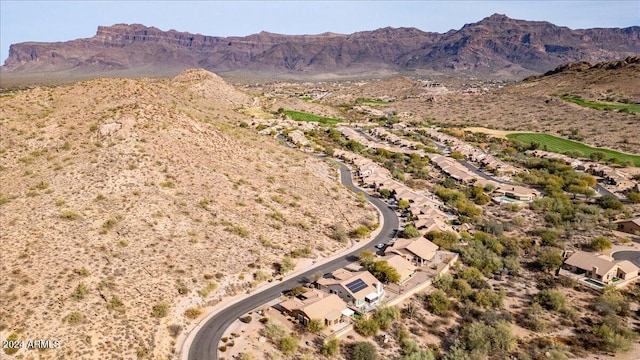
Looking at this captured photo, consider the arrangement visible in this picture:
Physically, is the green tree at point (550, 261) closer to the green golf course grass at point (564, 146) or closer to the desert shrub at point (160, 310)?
the desert shrub at point (160, 310)

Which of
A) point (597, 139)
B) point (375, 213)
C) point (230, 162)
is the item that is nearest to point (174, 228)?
point (230, 162)

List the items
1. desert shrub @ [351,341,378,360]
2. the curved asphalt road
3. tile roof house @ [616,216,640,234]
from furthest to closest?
tile roof house @ [616,216,640,234] < the curved asphalt road < desert shrub @ [351,341,378,360]

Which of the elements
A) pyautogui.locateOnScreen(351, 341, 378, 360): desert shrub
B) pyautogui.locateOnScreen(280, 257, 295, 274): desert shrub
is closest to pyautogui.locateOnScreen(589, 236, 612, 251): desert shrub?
pyautogui.locateOnScreen(351, 341, 378, 360): desert shrub

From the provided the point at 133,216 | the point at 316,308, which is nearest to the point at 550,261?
the point at 316,308

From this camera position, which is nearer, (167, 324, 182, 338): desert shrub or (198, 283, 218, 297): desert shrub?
(167, 324, 182, 338): desert shrub

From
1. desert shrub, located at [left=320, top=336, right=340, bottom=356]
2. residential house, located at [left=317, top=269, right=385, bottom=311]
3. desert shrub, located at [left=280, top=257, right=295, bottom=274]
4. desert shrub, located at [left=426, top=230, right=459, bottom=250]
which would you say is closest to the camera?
desert shrub, located at [left=320, top=336, right=340, bottom=356]

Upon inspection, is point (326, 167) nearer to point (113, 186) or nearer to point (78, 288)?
point (113, 186)

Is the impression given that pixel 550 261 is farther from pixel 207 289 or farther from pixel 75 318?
pixel 75 318

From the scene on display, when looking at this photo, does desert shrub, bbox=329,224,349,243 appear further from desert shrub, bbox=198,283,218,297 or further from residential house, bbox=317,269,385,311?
desert shrub, bbox=198,283,218,297
